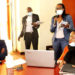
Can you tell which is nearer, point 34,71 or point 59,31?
point 34,71

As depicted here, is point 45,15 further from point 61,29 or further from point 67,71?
point 67,71

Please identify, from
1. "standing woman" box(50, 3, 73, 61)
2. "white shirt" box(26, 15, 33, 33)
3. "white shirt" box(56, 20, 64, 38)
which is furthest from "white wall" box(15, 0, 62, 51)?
"white shirt" box(56, 20, 64, 38)

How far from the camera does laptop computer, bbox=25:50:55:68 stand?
2135mm

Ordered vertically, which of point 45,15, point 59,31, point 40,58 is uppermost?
point 45,15

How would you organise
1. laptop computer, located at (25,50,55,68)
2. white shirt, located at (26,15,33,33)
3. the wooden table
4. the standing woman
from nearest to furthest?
the wooden table → laptop computer, located at (25,50,55,68) → the standing woman → white shirt, located at (26,15,33,33)

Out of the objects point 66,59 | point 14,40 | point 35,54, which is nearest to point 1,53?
point 35,54

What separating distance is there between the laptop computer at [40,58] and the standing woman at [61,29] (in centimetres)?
98

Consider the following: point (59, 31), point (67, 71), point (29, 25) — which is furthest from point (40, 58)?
point (29, 25)

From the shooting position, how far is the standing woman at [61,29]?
3.17m

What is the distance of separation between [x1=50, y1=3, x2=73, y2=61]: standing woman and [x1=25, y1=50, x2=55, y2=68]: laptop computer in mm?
977

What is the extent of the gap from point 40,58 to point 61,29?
4.01ft

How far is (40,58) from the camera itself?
85.4 inches

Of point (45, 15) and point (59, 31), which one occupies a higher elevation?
point (45, 15)

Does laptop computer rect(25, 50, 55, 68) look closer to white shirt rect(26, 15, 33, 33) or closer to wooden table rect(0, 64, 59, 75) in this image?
wooden table rect(0, 64, 59, 75)
